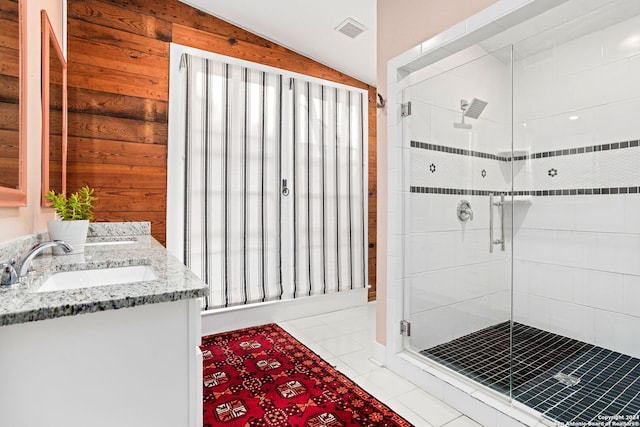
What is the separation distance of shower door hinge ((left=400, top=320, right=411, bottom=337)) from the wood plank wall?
1934mm

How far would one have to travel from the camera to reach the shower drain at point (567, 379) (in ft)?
6.31

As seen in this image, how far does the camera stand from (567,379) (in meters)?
1.97

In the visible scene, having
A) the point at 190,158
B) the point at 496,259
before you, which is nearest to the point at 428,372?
the point at 496,259

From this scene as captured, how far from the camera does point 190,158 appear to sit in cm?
271

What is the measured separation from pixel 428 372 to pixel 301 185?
1.96 m

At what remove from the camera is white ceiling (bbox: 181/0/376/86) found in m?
2.55

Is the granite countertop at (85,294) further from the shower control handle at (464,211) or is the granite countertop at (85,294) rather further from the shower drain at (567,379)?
the shower drain at (567,379)

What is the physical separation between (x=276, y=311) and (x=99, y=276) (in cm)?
196

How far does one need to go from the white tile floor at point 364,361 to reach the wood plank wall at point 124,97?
4.93 ft

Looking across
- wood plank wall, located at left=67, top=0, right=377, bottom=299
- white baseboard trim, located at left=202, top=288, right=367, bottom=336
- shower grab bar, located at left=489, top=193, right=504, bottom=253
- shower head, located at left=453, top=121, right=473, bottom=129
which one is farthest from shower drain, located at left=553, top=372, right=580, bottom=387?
wood plank wall, located at left=67, top=0, right=377, bottom=299

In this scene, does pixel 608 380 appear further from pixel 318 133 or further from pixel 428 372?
pixel 318 133

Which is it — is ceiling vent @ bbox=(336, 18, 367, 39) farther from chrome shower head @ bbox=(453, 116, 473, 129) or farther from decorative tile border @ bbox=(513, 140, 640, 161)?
decorative tile border @ bbox=(513, 140, 640, 161)

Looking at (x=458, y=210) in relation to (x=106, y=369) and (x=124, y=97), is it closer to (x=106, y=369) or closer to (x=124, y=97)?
(x=106, y=369)

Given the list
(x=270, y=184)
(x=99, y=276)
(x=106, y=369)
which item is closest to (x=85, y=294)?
(x=106, y=369)
